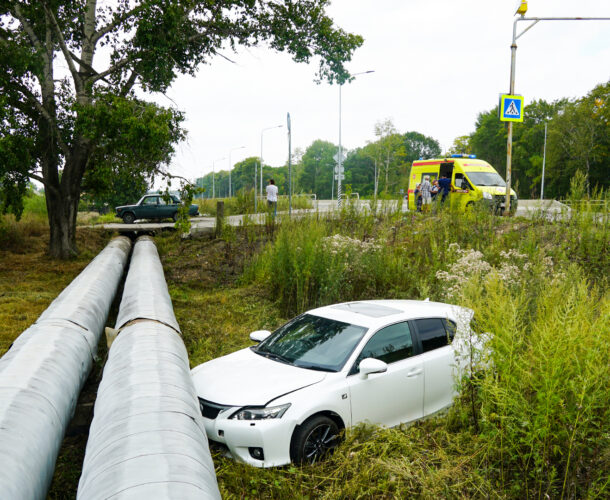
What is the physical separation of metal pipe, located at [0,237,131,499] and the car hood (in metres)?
1.28

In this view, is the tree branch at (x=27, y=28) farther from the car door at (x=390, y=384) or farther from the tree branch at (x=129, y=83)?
the car door at (x=390, y=384)

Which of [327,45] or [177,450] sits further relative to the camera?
[327,45]

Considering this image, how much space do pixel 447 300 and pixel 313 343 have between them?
10.5 ft

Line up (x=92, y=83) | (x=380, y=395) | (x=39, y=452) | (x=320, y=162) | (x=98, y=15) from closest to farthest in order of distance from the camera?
(x=39, y=452)
(x=380, y=395)
(x=92, y=83)
(x=98, y=15)
(x=320, y=162)

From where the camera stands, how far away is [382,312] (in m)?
6.07

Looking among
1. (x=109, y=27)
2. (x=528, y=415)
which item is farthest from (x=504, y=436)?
(x=109, y=27)

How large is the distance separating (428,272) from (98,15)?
530 inches

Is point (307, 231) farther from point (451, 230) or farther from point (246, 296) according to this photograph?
point (451, 230)

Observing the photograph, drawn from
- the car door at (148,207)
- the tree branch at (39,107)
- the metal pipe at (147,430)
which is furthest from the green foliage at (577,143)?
the metal pipe at (147,430)

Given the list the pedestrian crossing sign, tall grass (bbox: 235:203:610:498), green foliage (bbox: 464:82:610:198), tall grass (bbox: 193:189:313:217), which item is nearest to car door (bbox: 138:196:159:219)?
tall grass (bbox: 193:189:313:217)

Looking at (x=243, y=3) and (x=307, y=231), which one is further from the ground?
(x=243, y=3)

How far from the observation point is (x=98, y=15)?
1647 cm

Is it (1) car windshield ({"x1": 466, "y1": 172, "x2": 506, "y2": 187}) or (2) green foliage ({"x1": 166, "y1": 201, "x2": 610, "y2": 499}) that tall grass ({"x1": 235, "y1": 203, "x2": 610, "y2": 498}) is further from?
(1) car windshield ({"x1": 466, "y1": 172, "x2": 506, "y2": 187})

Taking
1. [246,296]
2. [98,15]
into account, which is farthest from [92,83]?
[246,296]
